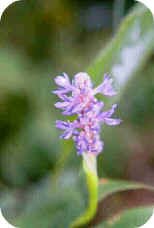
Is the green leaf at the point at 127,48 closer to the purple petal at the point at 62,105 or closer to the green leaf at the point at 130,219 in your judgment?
the purple petal at the point at 62,105

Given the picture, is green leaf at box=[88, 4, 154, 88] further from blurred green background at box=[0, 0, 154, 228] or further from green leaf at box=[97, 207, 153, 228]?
green leaf at box=[97, 207, 153, 228]

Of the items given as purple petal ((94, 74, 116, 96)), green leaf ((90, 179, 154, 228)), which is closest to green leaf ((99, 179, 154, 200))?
green leaf ((90, 179, 154, 228))

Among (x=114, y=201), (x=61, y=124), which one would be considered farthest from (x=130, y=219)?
(x=61, y=124)

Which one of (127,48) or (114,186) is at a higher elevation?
(127,48)

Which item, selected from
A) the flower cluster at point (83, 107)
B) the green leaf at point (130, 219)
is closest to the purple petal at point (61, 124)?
the flower cluster at point (83, 107)

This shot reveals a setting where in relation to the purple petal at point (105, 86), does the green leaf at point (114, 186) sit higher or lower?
lower

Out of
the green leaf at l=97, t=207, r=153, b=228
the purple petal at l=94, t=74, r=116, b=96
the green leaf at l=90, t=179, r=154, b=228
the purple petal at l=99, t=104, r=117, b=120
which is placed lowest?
the green leaf at l=97, t=207, r=153, b=228

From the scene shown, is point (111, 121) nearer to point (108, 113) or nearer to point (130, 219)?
point (108, 113)
